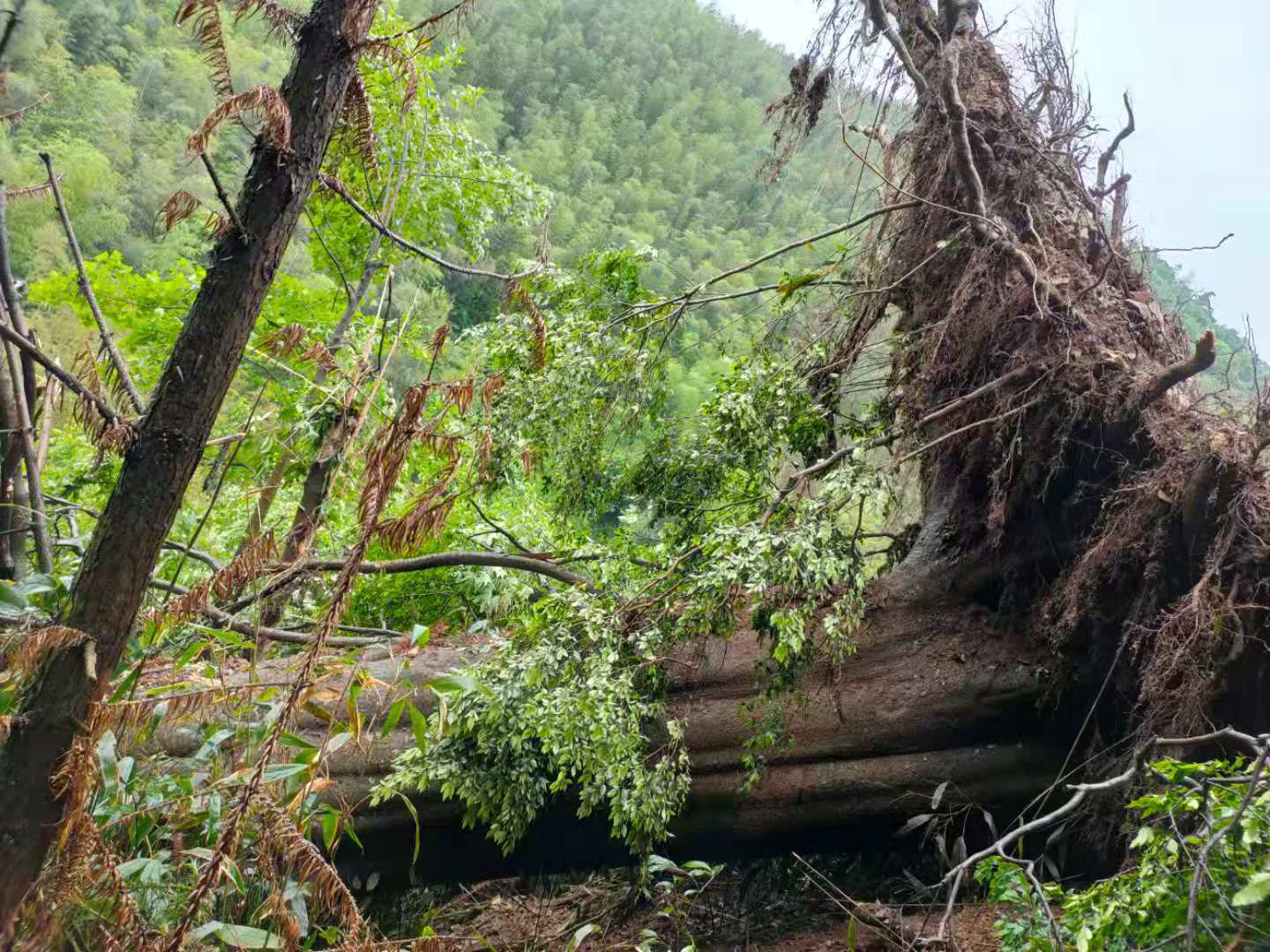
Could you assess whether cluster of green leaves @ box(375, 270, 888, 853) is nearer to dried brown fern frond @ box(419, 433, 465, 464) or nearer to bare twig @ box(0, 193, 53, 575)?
dried brown fern frond @ box(419, 433, 465, 464)

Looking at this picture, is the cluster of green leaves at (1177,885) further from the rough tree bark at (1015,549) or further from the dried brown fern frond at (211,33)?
the dried brown fern frond at (211,33)

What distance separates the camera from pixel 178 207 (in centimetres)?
175

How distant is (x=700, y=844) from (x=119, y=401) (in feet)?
11.0

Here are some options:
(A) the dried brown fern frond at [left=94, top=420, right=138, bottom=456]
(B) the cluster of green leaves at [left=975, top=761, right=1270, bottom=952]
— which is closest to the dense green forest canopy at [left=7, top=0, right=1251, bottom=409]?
(A) the dried brown fern frond at [left=94, top=420, right=138, bottom=456]

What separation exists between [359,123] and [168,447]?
845 mm

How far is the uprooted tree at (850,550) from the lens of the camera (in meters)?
3.42

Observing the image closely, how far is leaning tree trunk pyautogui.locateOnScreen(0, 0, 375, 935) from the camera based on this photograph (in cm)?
150

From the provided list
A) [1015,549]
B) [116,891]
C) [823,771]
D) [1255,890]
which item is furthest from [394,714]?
[1015,549]

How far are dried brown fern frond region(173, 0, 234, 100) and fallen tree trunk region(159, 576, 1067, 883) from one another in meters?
2.93

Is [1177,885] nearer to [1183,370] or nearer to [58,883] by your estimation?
[1183,370]

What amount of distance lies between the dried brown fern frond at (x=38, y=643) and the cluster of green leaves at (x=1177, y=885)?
2236 millimetres

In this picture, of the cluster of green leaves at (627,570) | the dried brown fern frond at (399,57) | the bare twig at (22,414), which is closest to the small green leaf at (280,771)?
the cluster of green leaves at (627,570)

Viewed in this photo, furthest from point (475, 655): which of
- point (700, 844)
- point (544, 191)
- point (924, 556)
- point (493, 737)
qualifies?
point (544, 191)

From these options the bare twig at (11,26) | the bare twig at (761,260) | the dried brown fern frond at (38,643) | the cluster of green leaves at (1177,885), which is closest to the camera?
the dried brown fern frond at (38,643)
